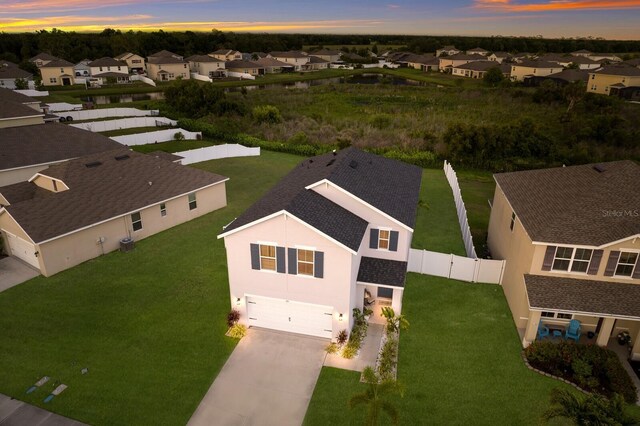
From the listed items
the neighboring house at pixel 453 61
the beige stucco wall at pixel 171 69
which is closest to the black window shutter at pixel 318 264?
the beige stucco wall at pixel 171 69

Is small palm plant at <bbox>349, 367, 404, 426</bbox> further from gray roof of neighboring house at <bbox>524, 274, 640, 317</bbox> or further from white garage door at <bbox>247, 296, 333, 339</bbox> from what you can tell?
gray roof of neighboring house at <bbox>524, 274, 640, 317</bbox>

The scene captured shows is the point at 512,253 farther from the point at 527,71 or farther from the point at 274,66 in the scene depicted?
the point at 274,66

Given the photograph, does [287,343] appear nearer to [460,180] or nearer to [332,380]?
[332,380]

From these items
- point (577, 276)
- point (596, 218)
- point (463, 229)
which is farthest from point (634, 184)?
point (463, 229)

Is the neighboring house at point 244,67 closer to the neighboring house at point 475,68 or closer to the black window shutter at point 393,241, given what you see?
the neighboring house at point 475,68

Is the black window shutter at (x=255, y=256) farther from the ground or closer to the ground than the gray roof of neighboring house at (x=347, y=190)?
closer to the ground
